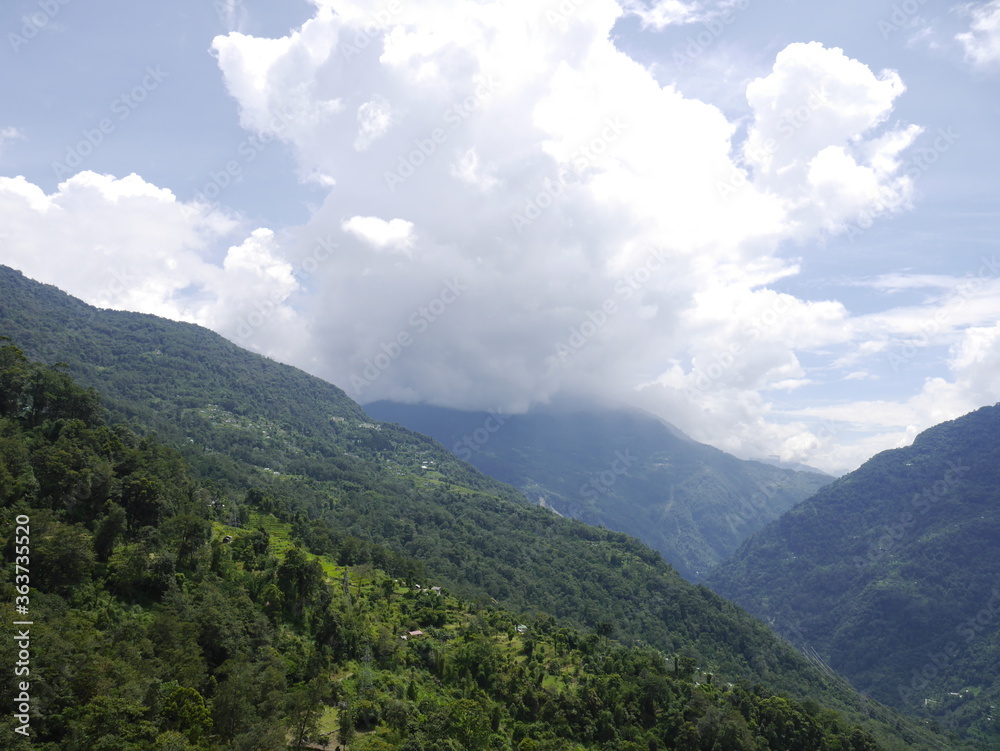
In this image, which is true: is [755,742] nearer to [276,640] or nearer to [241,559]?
[276,640]

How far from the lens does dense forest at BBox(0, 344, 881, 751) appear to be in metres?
36.4

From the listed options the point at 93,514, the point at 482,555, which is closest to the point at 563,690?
the point at 93,514

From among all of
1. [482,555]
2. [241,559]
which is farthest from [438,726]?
[482,555]

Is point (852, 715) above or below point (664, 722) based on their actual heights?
below

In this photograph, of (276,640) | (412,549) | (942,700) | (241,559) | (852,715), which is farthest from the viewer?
(942,700)

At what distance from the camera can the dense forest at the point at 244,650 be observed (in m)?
36.4

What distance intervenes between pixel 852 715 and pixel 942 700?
97.0 metres

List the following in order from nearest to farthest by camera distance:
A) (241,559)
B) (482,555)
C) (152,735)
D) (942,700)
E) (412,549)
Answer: (152,735), (241,559), (412,549), (482,555), (942,700)

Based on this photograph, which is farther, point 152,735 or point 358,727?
point 358,727

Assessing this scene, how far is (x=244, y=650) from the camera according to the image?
1943 inches

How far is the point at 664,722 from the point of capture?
71562 millimetres

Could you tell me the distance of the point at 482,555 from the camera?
6944 inches

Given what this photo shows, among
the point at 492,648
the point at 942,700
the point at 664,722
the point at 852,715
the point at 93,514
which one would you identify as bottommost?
the point at 942,700

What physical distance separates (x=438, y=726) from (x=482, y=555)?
130604mm
